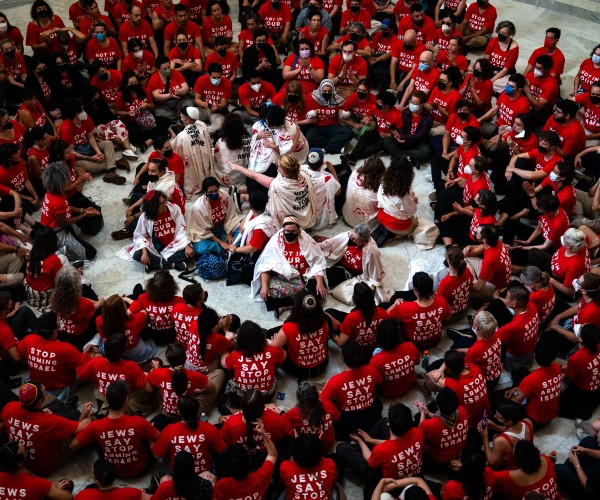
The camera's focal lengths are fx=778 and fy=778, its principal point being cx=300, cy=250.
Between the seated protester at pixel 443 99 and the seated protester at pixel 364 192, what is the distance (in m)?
2.20

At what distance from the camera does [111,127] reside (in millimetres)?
11812

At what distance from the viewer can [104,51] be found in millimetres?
13008

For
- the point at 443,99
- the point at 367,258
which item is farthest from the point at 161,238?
the point at 443,99

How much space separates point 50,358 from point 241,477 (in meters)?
2.53

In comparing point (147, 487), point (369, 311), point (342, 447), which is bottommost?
point (147, 487)

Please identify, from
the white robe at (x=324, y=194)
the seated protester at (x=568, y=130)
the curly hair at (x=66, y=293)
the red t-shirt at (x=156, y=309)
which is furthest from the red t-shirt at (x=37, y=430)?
the seated protester at (x=568, y=130)

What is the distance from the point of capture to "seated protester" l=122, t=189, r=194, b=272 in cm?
953

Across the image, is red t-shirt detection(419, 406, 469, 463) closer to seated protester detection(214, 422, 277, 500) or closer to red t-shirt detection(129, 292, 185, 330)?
seated protester detection(214, 422, 277, 500)

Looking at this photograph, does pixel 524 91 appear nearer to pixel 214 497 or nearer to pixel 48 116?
pixel 48 116

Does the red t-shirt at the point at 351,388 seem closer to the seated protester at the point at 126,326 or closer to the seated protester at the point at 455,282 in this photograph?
the seated protester at the point at 455,282

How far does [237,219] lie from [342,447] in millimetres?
3935

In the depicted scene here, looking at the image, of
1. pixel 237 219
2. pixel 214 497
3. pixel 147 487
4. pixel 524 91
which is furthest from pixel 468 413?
pixel 524 91

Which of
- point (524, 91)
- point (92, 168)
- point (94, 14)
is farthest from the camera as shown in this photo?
point (94, 14)

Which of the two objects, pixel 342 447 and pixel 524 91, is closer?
pixel 342 447
